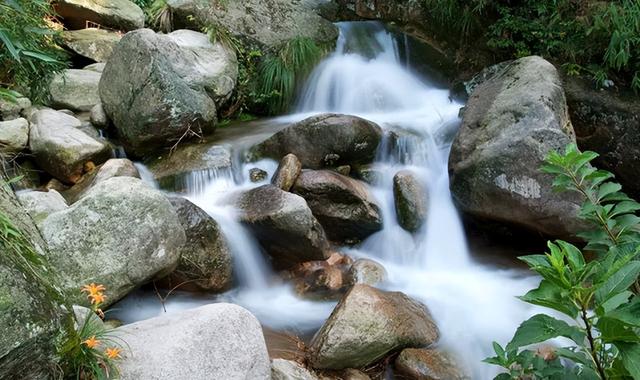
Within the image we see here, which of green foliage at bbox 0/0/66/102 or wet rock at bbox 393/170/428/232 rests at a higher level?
green foliage at bbox 0/0/66/102

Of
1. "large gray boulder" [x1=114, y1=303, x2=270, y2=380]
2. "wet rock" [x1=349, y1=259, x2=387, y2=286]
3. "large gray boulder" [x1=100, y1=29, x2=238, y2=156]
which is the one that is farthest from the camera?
"large gray boulder" [x1=100, y1=29, x2=238, y2=156]

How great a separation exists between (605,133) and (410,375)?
370 centimetres

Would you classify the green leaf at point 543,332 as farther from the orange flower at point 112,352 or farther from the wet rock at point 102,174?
the wet rock at point 102,174

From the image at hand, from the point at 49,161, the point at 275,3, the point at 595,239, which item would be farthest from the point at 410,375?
the point at 275,3

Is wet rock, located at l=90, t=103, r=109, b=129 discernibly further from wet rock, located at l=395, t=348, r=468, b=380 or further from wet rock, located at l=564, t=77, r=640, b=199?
wet rock, located at l=564, t=77, r=640, b=199

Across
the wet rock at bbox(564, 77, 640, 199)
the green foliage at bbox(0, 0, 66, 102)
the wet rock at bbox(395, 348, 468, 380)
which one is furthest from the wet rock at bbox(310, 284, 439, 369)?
the wet rock at bbox(564, 77, 640, 199)

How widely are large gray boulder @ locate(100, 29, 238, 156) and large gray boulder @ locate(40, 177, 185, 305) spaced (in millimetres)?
2456

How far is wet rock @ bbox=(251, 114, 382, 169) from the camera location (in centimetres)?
550

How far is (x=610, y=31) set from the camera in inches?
215

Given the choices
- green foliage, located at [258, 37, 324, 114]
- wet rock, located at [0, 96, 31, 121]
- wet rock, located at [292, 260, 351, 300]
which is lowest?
wet rock, located at [292, 260, 351, 300]

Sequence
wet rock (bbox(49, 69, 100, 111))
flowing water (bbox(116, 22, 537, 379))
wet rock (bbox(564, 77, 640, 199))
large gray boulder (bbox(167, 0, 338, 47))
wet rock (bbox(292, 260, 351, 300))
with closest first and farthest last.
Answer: flowing water (bbox(116, 22, 537, 379)) < wet rock (bbox(292, 260, 351, 300)) < wet rock (bbox(564, 77, 640, 199)) < wet rock (bbox(49, 69, 100, 111)) < large gray boulder (bbox(167, 0, 338, 47))

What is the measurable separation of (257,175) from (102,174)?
159cm

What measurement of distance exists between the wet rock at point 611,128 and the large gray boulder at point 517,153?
55 centimetres

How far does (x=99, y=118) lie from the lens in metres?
6.07
